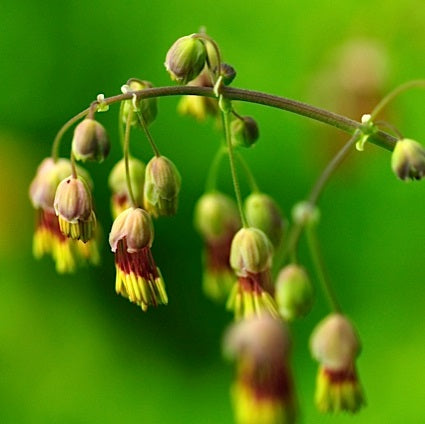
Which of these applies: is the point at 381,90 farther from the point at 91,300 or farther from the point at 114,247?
the point at 114,247

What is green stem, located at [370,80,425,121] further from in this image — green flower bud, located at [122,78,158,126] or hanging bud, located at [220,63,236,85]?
green flower bud, located at [122,78,158,126]

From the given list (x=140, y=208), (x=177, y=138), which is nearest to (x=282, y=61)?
(x=177, y=138)

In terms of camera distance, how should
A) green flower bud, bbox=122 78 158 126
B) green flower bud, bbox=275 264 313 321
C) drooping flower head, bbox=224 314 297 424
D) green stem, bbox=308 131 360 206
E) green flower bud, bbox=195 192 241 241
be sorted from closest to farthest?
drooping flower head, bbox=224 314 297 424, green flower bud, bbox=122 78 158 126, green stem, bbox=308 131 360 206, green flower bud, bbox=275 264 313 321, green flower bud, bbox=195 192 241 241

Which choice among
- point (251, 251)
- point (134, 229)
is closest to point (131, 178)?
point (134, 229)

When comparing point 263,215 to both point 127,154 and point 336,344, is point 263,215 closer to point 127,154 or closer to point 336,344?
point 336,344

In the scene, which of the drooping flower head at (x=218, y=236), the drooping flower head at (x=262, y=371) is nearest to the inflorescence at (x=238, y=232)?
the drooping flower head at (x=262, y=371)

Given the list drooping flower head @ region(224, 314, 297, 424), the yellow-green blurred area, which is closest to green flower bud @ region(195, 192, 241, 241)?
drooping flower head @ region(224, 314, 297, 424)

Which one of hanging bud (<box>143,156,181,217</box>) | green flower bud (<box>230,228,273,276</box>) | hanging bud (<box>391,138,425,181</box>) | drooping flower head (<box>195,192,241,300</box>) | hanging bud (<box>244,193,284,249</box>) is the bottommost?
green flower bud (<box>230,228,273,276</box>)
